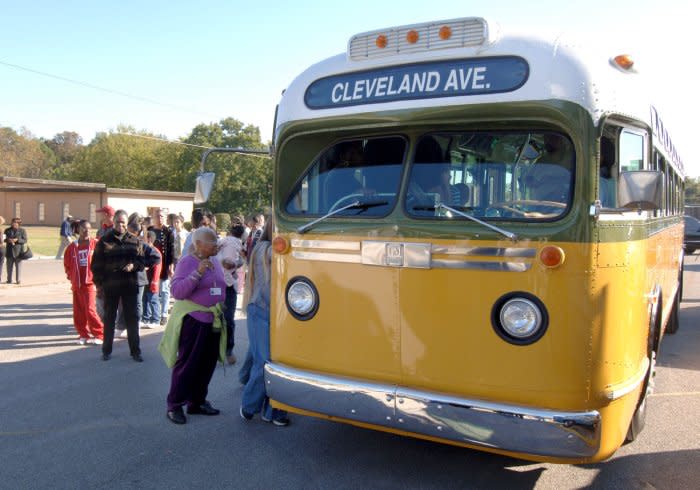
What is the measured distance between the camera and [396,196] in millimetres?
4043

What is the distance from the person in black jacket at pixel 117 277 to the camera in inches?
295

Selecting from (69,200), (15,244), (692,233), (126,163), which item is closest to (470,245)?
(15,244)

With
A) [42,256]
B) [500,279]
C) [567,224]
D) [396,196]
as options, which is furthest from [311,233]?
[42,256]

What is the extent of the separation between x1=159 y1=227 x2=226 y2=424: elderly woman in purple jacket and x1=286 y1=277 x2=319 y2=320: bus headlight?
1.22 meters

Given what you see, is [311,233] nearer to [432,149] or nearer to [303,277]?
[303,277]

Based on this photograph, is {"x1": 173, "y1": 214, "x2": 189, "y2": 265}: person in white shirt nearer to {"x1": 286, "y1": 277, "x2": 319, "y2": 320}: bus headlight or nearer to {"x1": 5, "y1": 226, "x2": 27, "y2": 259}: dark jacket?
{"x1": 286, "y1": 277, "x2": 319, "y2": 320}: bus headlight

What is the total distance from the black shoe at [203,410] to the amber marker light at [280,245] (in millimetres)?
2004

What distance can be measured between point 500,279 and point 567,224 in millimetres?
478

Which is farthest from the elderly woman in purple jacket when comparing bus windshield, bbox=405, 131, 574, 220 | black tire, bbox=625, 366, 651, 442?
black tire, bbox=625, 366, 651, 442

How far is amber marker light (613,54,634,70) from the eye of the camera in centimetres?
384

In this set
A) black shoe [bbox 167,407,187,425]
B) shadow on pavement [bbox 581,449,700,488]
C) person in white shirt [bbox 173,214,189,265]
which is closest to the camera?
shadow on pavement [bbox 581,449,700,488]

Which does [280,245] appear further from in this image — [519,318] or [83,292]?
[83,292]

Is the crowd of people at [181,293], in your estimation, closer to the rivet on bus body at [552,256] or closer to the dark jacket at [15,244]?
the rivet on bus body at [552,256]

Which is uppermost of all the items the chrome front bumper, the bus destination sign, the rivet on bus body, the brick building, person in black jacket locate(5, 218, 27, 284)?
the brick building
